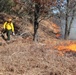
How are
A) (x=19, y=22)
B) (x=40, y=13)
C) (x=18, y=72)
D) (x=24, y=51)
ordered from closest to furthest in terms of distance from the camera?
(x=18, y=72) → (x=24, y=51) → (x=40, y=13) → (x=19, y=22)

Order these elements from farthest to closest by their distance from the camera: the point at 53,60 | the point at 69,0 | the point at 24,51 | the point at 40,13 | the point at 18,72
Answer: the point at 69,0
the point at 40,13
the point at 24,51
the point at 53,60
the point at 18,72

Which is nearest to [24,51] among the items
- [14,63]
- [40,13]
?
[14,63]

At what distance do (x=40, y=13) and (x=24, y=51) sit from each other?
705cm

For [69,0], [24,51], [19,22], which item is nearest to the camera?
[24,51]

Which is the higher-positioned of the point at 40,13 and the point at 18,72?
the point at 40,13

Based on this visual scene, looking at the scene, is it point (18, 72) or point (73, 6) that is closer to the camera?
point (18, 72)

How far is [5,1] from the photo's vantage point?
30141 mm

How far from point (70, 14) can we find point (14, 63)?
15557 mm

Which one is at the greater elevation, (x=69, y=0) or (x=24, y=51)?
(x=69, y=0)

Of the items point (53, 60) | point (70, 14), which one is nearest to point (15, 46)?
point (53, 60)

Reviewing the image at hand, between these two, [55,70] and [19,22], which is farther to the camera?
[19,22]

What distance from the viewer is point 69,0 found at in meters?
28.5

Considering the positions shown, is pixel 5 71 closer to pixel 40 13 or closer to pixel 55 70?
pixel 55 70

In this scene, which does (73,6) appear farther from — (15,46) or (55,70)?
(55,70)
